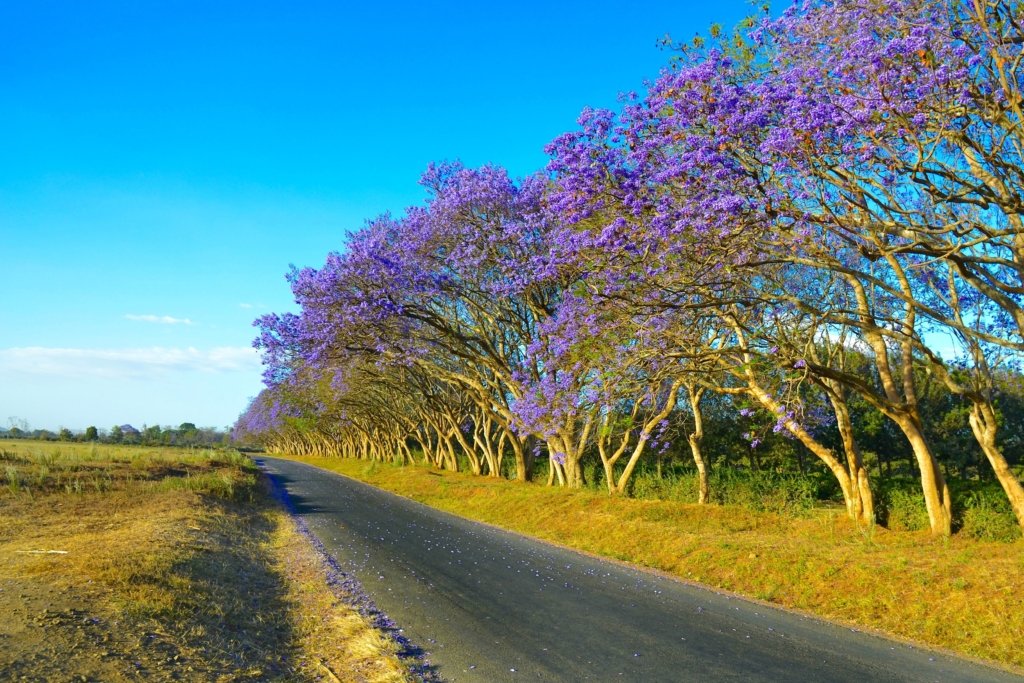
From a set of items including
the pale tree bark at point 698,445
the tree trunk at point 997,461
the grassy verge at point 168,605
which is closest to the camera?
the grassy verge at point 168,605

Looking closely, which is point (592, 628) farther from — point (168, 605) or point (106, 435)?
point (106, 435)

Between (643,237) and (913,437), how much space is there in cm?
628

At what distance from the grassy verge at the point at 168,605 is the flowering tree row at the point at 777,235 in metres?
7.30

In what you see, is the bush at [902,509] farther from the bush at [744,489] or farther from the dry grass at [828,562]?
the bush at [744,489]

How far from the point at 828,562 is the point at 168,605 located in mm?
9501

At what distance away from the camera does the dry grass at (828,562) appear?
A: 332 inches

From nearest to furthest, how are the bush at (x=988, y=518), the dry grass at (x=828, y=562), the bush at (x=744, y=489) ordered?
the dry grass at (x=828, y=562), the bush at (x=988, y=518), the bush at (x=744, y=489)

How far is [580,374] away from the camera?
18422 millimetres

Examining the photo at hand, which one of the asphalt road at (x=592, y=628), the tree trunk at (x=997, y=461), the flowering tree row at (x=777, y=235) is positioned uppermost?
the flowering tree row at (x=777, y=235)

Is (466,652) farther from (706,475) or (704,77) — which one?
(706,475)

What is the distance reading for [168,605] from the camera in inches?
299

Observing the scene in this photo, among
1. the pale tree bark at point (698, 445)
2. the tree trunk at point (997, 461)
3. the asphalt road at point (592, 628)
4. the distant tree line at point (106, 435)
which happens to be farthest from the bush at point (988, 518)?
the distant tree line at point (106, 435)

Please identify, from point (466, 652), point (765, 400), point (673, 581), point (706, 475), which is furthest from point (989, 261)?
point (706, 475)

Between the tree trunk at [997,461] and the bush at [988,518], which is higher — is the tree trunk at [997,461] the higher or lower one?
the higher one
